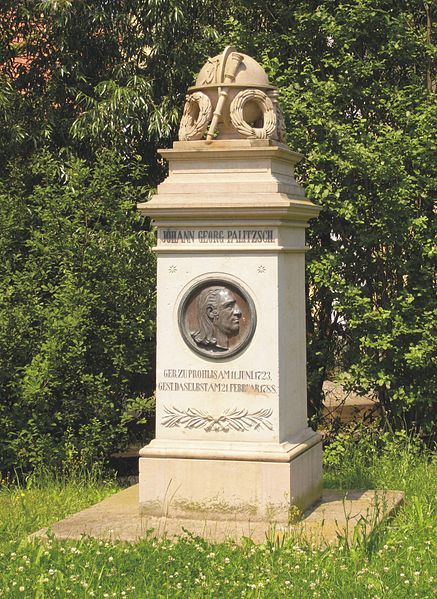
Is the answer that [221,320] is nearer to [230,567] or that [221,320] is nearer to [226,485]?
[226,485]

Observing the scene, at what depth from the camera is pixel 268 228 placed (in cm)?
650

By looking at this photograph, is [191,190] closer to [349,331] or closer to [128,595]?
[128,595]

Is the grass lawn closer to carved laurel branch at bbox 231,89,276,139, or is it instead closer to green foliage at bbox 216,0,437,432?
green foliage at bbox 216,0,437,432

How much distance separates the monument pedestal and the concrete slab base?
0.38 feet

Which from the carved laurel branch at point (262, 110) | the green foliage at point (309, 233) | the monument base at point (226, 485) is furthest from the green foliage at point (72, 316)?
the carved laurel branch at point (262, 110)

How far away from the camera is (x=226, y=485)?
6.44m

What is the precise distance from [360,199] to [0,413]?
12.4 ft

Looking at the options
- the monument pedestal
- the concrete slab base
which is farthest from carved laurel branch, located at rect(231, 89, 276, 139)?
the concrete slab base

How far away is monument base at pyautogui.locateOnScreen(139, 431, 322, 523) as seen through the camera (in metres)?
6.36

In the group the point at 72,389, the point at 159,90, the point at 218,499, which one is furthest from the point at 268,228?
the point at 159,90

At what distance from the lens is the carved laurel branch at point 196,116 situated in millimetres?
6812

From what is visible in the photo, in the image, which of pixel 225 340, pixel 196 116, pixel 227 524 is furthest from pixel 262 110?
pixel 227 524

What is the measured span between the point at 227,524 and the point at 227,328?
1261mm

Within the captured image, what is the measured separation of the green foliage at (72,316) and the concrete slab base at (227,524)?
6.70 feet
